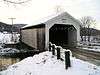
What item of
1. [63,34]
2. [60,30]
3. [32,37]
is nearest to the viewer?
[60,30]

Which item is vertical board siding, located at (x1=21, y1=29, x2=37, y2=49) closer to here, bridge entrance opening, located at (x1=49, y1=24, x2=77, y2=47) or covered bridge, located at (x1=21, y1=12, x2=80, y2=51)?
covered bridge, located at (x1=21, y1=12, x2=80, y2=51)

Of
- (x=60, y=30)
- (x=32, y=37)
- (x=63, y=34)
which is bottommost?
(x=32, y=37)

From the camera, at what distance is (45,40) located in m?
21.5

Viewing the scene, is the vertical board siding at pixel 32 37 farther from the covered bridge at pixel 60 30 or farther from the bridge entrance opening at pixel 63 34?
the bridge entrance opening at pixel 63 34

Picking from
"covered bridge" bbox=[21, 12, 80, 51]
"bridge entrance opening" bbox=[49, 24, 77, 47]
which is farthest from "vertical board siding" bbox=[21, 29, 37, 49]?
"bridge entrance opening" bbox=[49, 24, 77, 47]

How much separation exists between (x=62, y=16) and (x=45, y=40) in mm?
2852

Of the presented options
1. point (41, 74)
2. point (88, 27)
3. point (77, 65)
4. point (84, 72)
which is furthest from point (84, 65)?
point (88, 27)

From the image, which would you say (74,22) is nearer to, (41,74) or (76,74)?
(41,74)

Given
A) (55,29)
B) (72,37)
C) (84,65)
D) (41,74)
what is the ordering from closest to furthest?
(84,65)
(41,74)
(72,37)
(55,29)

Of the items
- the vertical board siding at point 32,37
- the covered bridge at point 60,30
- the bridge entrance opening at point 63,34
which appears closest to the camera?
the covered bridge at point 60,30

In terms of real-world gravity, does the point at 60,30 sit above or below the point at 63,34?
above

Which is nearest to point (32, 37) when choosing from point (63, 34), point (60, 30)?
point (60, 30)

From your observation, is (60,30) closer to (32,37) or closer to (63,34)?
(63,34)

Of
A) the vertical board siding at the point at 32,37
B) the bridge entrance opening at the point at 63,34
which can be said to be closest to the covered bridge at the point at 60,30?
the bridge entrance opening at the point at 63,34
